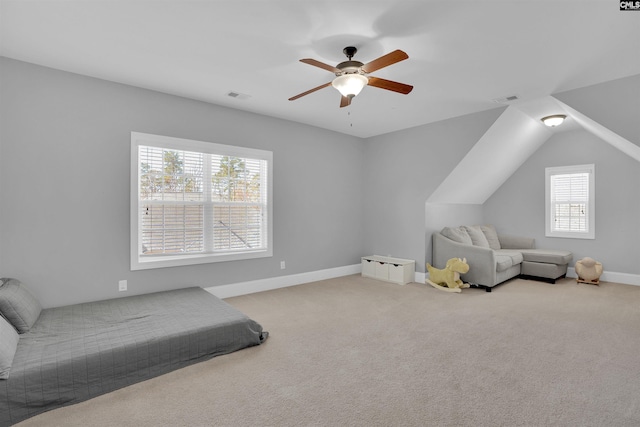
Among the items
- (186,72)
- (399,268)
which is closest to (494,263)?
(399,268)

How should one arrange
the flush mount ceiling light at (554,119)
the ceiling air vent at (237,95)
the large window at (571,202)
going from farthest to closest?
the large window at (571,202) < the flush mount ceiling light at (554,119) < the ceiling air vent at (237,95)

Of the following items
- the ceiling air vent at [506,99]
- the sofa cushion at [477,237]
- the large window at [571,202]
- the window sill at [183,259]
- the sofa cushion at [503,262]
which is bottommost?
the sofa cushion at [503,262]

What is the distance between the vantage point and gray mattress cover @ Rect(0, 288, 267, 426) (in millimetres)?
1935

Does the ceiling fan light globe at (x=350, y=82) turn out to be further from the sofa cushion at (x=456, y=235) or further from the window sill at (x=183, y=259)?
the sofa cushion at (x=456, y=235)

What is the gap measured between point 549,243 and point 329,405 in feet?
18.7

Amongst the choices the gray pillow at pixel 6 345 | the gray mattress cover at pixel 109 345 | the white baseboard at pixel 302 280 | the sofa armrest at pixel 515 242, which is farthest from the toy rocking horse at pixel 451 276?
the gray pillow at pixel 6 345

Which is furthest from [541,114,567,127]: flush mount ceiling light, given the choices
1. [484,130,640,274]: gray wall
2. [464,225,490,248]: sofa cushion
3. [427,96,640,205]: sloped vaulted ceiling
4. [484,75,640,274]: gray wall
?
[464,225,490,248]: sofa cushion

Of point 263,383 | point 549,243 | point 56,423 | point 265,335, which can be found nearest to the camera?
point 56,423

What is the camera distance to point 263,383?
2225mm

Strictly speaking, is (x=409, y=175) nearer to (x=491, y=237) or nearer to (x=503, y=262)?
(x=503, y=262)

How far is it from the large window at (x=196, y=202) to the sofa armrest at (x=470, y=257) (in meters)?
2.70

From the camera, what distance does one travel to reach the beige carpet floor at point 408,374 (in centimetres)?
188

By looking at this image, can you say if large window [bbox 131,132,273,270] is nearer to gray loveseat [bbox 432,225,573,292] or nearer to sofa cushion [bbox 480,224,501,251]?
→ gray loveseat [bbox 432,225,573,292]

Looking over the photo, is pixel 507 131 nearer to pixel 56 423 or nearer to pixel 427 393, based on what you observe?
pixel 427 393
